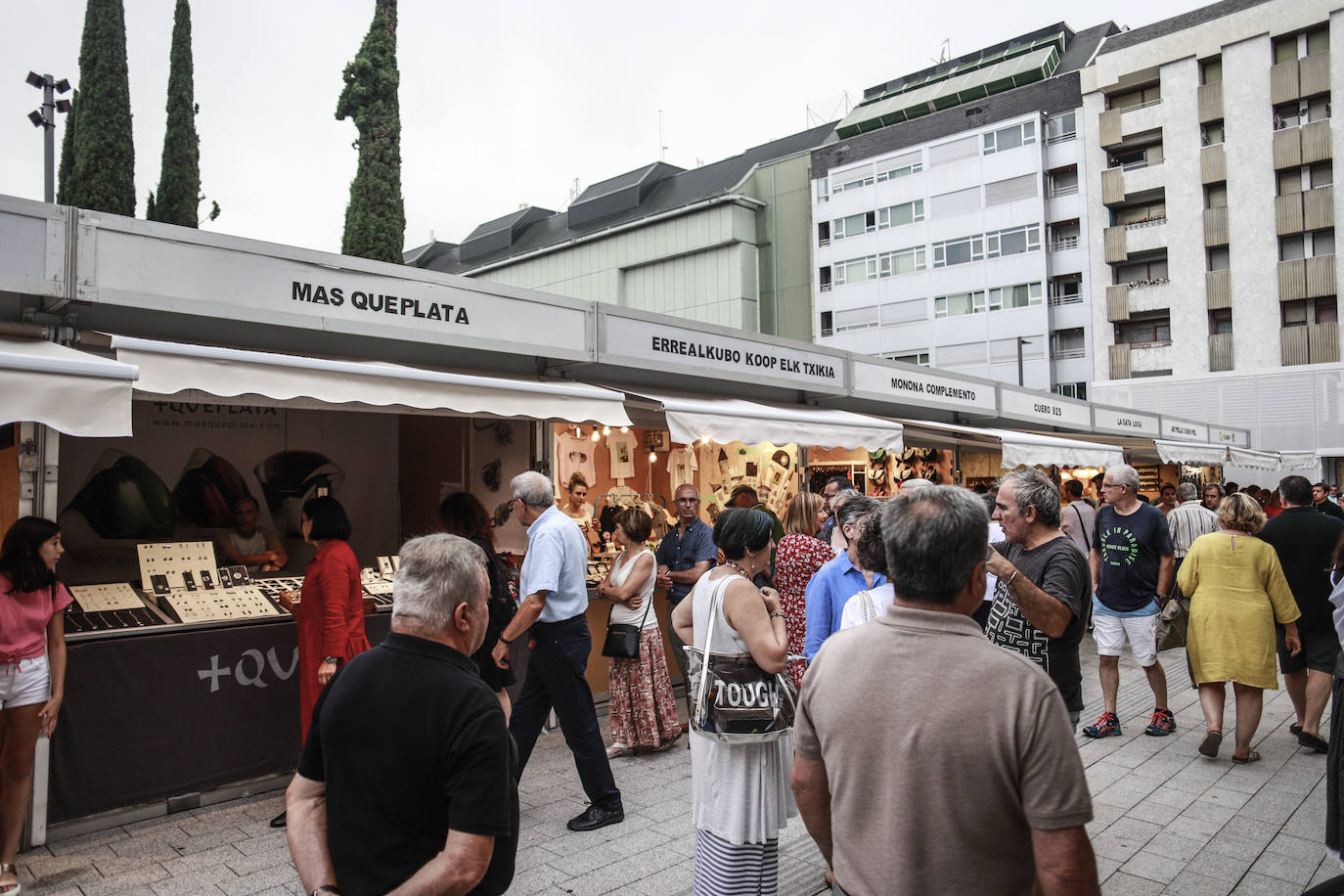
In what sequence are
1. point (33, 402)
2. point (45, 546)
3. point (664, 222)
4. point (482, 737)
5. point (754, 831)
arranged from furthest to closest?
point (664, 222) → point (45, 546) → point (33, 402) → point (754, 831) → point (482, 737)

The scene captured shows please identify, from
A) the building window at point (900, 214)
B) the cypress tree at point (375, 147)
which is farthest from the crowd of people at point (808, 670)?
the building window at point (900, 214)

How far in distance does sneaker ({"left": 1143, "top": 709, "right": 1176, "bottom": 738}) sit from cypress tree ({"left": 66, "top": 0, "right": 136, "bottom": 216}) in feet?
74.9

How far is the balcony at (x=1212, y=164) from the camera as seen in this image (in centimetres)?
2798

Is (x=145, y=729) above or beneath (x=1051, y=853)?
beneath

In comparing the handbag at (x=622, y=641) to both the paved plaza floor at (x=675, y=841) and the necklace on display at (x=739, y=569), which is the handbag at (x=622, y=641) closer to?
the paved plaza floor at (x=675, y=841)

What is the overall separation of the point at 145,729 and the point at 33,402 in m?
1.95

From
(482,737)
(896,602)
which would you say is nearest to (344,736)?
(482,737)

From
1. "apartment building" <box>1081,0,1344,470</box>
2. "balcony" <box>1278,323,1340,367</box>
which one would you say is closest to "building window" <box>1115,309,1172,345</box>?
"apartment building" <box>1081,0,1344,470</box>

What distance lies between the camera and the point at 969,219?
34844 millimetres

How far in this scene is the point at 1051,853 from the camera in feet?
5.03

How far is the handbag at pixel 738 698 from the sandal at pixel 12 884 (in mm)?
2889

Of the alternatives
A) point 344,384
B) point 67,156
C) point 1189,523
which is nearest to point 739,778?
point 344,384

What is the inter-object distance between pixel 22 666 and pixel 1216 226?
109 feet

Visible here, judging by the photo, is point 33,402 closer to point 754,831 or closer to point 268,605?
point 268,605
